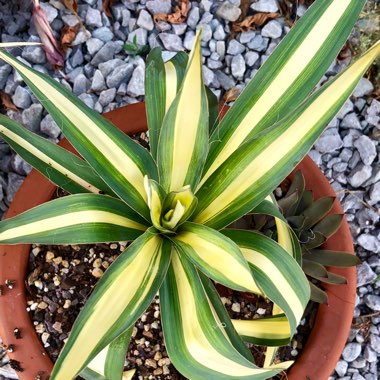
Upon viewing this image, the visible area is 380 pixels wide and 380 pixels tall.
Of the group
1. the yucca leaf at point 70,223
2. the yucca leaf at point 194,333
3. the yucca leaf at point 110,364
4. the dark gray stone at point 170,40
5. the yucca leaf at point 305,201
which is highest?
the dark gray stone at point 170,40

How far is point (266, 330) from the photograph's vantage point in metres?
0.92

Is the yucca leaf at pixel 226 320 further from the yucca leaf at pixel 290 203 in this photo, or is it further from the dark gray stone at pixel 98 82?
the dark gray stone at pixel 98 82

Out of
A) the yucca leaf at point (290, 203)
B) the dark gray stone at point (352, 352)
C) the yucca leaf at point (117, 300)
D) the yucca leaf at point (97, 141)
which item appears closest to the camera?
the yucca leaf at point (117, 300)

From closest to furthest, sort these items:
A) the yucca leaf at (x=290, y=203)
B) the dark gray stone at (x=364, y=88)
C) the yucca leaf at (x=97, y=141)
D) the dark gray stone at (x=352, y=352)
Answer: the yucca leaf at (x=97, y=141)
the yucca leaf at (x=290, y=203)
the dark gray stone at (x=352, y=352)
the dark gray stone at (x=364, y=88)

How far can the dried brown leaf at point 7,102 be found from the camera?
1465 mm

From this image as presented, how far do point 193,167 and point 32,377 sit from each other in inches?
22.4

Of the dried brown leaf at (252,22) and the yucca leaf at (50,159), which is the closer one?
the yucca leaf at (50,159)

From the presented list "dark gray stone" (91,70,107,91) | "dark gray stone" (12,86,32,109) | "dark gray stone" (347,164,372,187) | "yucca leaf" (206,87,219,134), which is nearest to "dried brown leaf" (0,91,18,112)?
"dark gray stone" (12,86,32,109)

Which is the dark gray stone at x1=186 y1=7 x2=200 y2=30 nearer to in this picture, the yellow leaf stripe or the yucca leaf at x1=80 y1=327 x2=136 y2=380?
the yellow leaf stripe

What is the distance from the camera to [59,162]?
0.89m

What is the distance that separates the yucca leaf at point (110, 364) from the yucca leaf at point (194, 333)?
9 centimetres

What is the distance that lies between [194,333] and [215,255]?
5.2 inches

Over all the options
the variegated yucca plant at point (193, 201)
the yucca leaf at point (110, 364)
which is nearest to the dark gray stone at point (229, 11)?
the variegated yucca plant at point (193, 201)

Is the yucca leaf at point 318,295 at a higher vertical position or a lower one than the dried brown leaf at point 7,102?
lower
